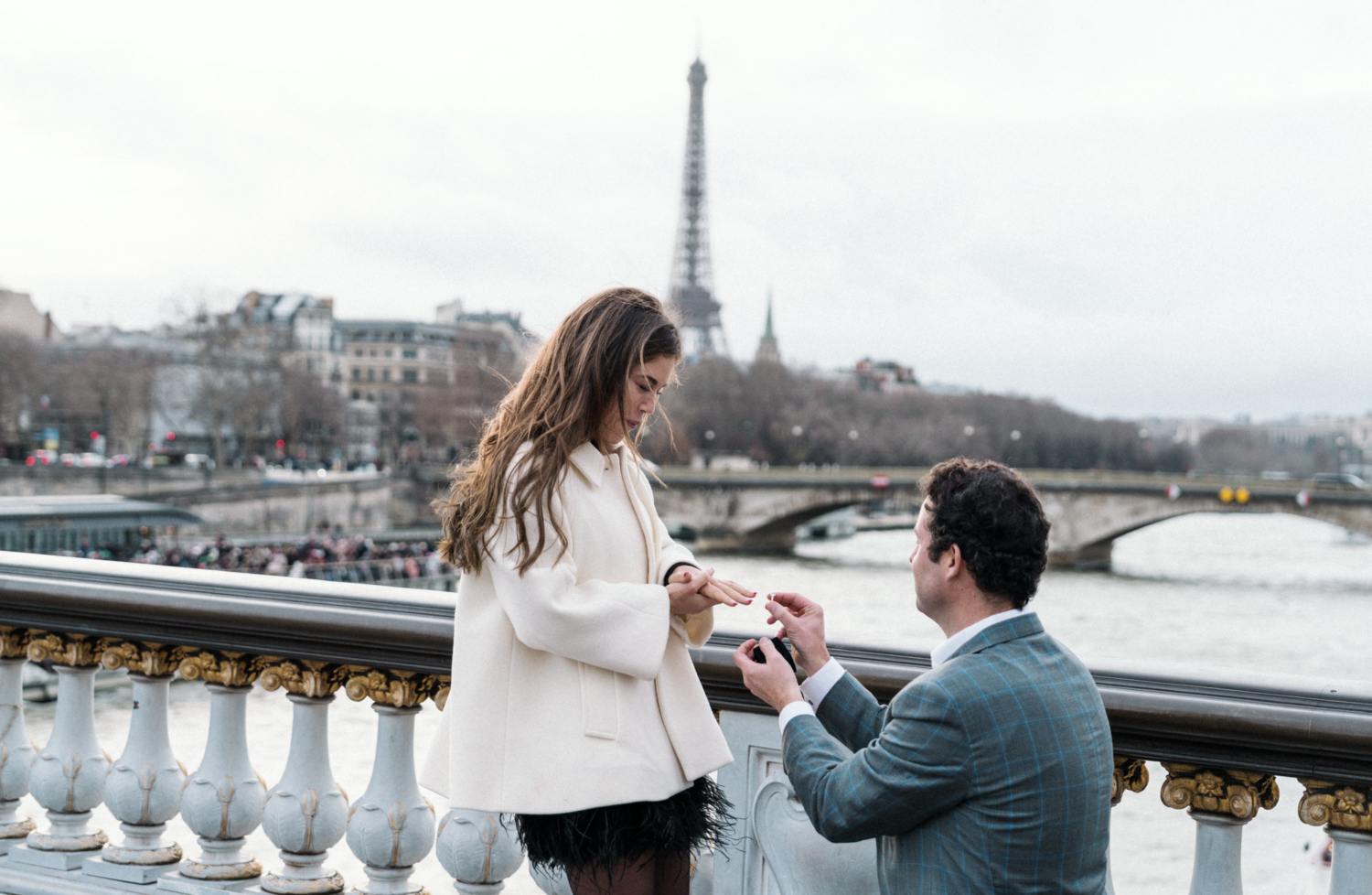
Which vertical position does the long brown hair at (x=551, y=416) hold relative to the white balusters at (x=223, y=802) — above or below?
above

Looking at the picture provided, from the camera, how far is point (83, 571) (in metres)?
2.22

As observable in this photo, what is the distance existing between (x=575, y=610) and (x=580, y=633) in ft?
0.10

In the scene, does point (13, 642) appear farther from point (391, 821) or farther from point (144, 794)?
point (391, 821)

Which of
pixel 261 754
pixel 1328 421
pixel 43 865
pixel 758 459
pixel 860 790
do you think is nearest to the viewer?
pixel 860 790

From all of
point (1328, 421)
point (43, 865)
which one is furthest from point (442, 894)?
point (1328, 421)

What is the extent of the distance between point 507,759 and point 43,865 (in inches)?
44.5

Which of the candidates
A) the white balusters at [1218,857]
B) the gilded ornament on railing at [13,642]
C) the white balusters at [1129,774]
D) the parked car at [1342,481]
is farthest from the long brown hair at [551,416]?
the parked car at [1342,481]

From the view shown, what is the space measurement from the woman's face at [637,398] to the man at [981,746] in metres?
0.40

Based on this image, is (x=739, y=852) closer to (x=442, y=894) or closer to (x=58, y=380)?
(x=442, y=894)

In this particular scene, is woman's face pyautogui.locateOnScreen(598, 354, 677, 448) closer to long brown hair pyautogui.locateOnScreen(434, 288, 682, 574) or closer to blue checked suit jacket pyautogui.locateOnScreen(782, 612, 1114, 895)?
long brown hair pyautogui.locateOnScreen(434, 288, 682, 574)

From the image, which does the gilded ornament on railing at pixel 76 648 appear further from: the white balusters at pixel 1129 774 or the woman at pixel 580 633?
the white balusters at pixel 1129 774

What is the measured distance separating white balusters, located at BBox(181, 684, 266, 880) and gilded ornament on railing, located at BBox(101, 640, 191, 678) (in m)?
0.13

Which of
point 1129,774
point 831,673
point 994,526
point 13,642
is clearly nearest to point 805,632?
point 831,673

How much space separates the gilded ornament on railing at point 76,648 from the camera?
2180 millimetres
